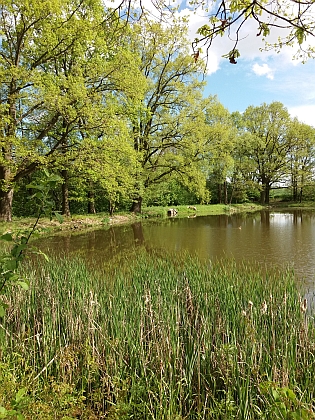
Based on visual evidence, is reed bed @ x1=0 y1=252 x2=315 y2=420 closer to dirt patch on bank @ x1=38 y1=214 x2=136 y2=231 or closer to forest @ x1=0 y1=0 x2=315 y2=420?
forest @ x1=0 y1=0 x2=315 y2=420

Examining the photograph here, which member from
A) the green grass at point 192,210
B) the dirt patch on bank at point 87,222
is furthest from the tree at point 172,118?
the dirt patch on bank at point 87,222

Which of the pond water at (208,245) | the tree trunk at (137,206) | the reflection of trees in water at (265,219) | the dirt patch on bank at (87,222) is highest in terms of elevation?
the tree trunk at (137,206)

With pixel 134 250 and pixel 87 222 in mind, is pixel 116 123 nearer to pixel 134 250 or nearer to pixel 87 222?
pixel 87 222

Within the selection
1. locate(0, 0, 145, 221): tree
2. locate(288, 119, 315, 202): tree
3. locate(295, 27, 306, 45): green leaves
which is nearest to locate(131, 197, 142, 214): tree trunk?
locate(0, 0, 145, 221): tree

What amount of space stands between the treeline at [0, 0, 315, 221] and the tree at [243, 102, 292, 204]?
0.11m

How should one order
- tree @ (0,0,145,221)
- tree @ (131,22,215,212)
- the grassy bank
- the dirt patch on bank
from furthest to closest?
tree @ (131,22,215,212), the dirt patch on bank, the grassy bank, tree @ (0,0,145,221)

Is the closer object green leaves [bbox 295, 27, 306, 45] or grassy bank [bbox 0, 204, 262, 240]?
green leaves [bbox 295, 27, 306, 45]

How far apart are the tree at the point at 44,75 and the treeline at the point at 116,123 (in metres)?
0.05

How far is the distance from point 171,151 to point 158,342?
22701mm

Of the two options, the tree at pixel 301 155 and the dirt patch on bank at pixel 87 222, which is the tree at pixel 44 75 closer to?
the dirt patch on bank at pixel 87 222

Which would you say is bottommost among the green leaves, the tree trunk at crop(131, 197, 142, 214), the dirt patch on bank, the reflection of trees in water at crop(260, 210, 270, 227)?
the reflection of trees in water at crop(260, 210, 270, 227)

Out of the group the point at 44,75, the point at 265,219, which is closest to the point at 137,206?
the point at 265,219

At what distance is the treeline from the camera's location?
12148 millimetres

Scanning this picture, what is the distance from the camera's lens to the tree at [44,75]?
470 inches
